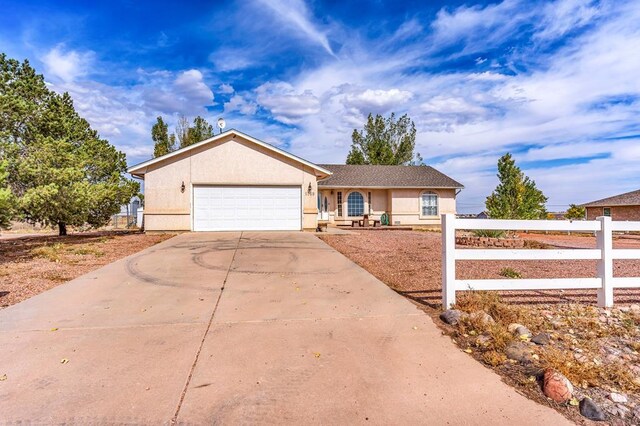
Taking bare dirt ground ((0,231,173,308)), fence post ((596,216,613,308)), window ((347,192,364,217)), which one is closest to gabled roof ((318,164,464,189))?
window ((347,192,364,217))

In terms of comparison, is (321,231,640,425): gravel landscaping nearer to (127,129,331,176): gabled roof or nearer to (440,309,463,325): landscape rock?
(440,309,463,325): landscape rock

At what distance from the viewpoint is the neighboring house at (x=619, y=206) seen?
26641 millimetres

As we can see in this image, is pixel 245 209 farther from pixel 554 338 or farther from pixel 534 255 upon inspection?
pixel 554 338

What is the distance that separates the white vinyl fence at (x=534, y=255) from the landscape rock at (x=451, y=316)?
29cm

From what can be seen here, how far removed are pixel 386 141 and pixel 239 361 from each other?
41373mm

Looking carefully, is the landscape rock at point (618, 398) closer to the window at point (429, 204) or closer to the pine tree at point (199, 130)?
the window at point (429, 204)

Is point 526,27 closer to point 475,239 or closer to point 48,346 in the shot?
point 475,239

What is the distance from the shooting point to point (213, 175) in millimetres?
17000

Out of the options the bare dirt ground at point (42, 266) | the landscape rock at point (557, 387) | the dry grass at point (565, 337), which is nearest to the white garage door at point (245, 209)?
the bare dirt ground at point (42, 266)

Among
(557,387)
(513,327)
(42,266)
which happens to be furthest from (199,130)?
(557,387)

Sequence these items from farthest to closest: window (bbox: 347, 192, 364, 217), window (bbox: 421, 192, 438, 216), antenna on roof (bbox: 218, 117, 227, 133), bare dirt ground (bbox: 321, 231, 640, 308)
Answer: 1. window (bbox: 421, 192, 438, 216)
2. window (bbox: 347, 192, 364, 217)
3. antenna on roof (bbox: 218, 117, 227, 133)
4. bare dirt ground (bbox: 321, 231, 640, 308)

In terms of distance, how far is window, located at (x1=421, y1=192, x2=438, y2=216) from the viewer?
25.5 m

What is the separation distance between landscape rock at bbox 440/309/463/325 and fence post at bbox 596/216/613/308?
2402 millimetres

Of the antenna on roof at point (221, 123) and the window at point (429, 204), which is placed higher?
the antenna on roof at point (221, 123)
